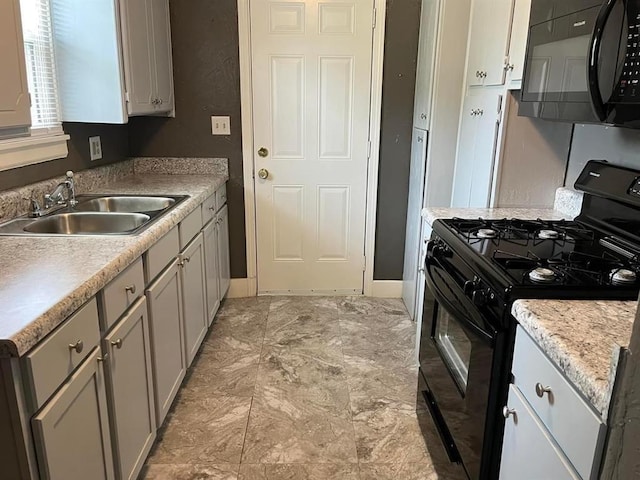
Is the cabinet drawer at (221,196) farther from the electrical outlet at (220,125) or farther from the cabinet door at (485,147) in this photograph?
the cabinet door at (485,147)

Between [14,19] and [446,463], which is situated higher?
[14,19]

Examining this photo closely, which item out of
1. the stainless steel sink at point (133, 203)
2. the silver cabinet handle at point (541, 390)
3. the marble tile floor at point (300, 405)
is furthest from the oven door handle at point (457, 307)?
the stainless steel sink at point (133, 203)

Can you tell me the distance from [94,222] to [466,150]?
1.91 m

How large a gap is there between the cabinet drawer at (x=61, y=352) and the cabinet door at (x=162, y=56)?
1.92 m

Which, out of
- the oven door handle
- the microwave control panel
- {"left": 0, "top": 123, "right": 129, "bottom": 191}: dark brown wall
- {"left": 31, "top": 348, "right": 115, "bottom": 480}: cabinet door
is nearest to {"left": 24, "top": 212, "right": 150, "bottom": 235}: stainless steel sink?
{"left": 0, "top": 123, "right": 129, "bottom": 191}: dark brown wall

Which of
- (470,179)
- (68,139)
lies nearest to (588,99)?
(470,179)

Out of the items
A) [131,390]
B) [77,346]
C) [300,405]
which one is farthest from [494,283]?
[300,405]

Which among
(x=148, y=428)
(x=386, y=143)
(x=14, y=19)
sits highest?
(x=14, y=19)

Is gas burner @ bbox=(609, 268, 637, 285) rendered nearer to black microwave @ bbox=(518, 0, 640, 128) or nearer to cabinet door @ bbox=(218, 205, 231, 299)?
black microwave @ bbox=(518, 0, 640, 128)

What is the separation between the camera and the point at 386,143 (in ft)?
11.5

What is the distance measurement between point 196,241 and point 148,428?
0.99 m

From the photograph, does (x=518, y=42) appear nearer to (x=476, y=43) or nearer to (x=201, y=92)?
(x=476, y=43)

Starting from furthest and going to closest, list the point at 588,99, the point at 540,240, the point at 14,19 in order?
the point at 540,240 < the point at 14,19 < the point at 588,99

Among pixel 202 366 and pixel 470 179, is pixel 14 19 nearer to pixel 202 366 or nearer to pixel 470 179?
pixel 202 366
